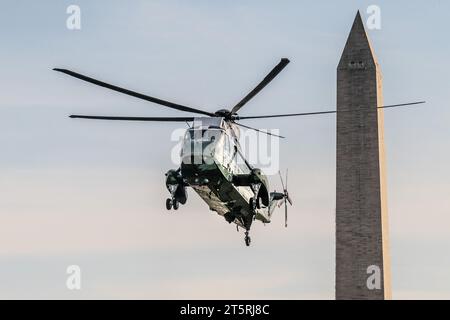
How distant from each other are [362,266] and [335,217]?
88.9 inches

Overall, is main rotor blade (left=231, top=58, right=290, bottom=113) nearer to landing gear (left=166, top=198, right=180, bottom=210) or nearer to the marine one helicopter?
the marine one helicopter

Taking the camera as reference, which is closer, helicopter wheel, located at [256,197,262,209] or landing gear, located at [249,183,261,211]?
landing gear, located at [249,183,261,211]

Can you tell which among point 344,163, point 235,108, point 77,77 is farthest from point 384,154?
point 77,77

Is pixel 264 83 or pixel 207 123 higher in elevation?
pixel 264 83

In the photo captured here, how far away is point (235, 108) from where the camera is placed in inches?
1403

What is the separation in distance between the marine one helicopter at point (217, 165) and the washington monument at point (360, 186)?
11181 millimetres

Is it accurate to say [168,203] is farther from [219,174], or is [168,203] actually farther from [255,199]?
[255,199]

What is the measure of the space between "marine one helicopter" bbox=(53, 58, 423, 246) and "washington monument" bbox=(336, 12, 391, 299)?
1118 cm

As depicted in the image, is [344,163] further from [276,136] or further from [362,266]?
[276,136]

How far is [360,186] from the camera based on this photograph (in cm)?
4784

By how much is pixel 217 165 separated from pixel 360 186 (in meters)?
15.9

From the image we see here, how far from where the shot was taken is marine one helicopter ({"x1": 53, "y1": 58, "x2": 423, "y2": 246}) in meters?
32.9

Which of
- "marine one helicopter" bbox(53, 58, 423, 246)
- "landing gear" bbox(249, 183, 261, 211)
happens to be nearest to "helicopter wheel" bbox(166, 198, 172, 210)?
"marine one helicopter" bbox(53, 58, 423, 246)

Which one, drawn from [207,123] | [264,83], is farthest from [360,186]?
[207,123]
